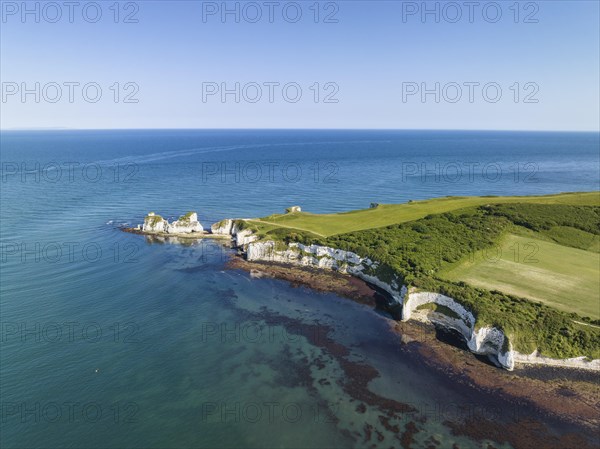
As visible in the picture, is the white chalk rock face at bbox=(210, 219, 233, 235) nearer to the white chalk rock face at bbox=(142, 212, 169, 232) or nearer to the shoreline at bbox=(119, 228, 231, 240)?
the shoreline at bbox=(119, 228, 231, 240)

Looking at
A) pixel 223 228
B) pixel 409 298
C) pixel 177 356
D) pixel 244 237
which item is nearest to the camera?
pixel 177 356

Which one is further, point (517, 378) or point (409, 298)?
point (409, 298)

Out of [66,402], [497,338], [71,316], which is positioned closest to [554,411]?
[497,338]

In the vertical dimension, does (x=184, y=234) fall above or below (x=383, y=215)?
below

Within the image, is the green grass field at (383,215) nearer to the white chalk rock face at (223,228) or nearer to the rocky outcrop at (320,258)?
the white chalk rock face at (223,228)

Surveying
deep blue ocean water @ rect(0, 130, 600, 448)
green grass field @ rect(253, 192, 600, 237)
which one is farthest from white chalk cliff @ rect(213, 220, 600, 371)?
green grass field @ rect(253, 192, 600, 237)

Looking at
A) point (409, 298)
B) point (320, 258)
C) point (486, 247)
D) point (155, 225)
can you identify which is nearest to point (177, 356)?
point (409, 298)

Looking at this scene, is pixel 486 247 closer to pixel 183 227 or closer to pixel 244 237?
pixel 244 237

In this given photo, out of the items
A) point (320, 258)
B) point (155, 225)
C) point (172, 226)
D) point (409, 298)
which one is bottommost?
point (409, 298)
